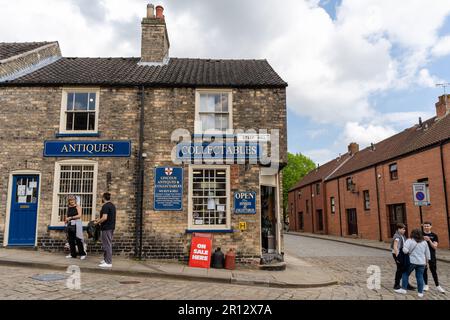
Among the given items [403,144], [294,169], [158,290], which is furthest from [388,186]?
[294,169]

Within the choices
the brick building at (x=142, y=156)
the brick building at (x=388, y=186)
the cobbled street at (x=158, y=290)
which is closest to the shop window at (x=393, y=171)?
the brick building at (x=388, y=186)

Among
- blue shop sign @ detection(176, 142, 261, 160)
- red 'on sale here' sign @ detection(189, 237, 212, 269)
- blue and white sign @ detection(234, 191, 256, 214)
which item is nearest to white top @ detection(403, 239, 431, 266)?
blue and white sign @ detection(234, 191, 256, 214)

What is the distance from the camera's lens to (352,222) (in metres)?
29.9

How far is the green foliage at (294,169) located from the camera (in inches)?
2128

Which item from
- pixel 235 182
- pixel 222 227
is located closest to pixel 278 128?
pixel 235 182

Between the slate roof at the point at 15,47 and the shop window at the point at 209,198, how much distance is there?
889 centimetres

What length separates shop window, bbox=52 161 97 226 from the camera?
1141cm

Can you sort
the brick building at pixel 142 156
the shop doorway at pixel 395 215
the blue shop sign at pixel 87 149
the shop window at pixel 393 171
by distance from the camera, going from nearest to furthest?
the brick building at pixel 142 156 < the blue shop sign at pixel 87 149 < the shop doorway at pixel 395 215 < the shop window at pixel 393 171

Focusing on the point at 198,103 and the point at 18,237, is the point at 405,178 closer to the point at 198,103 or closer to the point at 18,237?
the point at 198,103

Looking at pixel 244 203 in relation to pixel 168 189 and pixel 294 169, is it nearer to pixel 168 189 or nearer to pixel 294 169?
pixel 168 189

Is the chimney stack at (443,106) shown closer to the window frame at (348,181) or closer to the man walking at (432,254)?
the window frame at (348,181)

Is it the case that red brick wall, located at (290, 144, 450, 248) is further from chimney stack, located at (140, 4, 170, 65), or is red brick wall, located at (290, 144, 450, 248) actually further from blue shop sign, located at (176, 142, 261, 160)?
chimney stack, located at (140, 4, 170, 65)

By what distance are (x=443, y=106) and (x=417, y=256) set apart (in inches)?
708

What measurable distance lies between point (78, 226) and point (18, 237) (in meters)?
2.58
